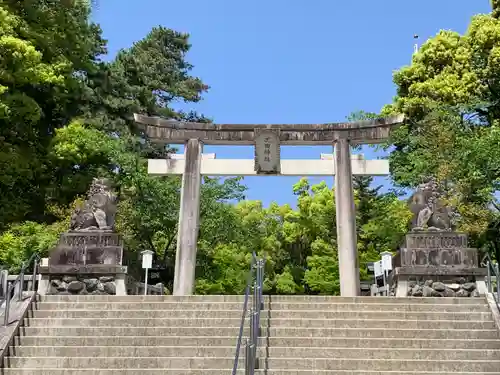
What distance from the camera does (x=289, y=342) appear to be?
25.1ft

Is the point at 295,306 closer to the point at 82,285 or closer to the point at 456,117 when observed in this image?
the point at 82,285

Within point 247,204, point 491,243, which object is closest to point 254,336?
point 491,243

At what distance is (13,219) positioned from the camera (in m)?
17.9

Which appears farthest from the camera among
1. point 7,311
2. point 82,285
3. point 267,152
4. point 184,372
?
point 267,152

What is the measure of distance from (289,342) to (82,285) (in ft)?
15.9

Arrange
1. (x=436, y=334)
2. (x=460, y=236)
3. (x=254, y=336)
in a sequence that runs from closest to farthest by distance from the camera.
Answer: (x=254, y=336), (x=436, y=334), (x=460, y=236)

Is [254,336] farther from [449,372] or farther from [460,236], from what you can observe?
[460,236]

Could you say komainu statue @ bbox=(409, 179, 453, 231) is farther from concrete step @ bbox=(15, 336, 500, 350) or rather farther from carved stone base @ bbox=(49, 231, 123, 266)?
carved stone base @ bbox=(49, 231, 123, 266)

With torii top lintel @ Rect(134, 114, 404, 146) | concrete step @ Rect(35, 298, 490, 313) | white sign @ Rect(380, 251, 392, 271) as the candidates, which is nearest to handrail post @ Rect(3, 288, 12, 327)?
concrete step @ Rect(35, 298, 490, 313)

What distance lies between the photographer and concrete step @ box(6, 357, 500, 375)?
23.2ft

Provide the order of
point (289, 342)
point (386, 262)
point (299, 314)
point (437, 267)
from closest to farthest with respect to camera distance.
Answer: point (289, 342) < point (299, 314) < point (437, 267) < point (386, 262)

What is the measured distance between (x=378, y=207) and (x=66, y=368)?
1587 centimetres

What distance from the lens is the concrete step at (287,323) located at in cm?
818

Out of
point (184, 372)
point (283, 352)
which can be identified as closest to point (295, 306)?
point (283, 352)
